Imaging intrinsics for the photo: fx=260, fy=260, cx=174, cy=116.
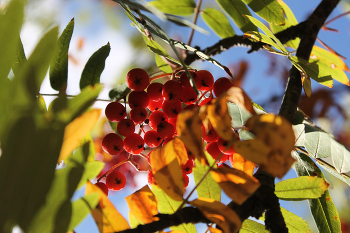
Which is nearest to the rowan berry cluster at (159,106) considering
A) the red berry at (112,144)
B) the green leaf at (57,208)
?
the red berry at (112,144)

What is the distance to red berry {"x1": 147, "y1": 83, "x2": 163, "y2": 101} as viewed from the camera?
798mm

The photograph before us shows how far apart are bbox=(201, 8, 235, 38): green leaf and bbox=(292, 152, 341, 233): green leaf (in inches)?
26.6

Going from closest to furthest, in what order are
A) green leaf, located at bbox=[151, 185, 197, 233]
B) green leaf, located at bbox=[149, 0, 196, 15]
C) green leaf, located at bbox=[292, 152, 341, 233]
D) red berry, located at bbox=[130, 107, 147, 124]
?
1. green leaf, located at bbox=[151, 185, 197, 233]
2. green leaf, located at bbox=[292, 152, 341, 233]
3. red berry, located at bbox=[130, 107, 147, 124]
4. green leaf, located at bbox=[149, 0, 196, 15]

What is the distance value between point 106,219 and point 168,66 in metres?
0.63

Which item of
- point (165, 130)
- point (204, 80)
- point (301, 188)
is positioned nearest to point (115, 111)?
point (165, 130)

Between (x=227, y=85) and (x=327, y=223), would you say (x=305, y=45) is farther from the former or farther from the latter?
(x=327, y=223)

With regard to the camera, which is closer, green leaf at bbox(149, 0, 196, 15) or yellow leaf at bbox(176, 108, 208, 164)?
yellow leaf at bbox(176, 108, 208, 164)

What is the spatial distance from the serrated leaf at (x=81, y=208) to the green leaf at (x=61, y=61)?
362mm

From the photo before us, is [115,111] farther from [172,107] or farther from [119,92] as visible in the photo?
[172,107]

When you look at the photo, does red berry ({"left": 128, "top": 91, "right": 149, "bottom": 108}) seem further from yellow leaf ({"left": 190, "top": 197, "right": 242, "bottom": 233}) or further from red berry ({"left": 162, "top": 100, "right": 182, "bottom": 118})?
yellow leaf ({"left": 190, "top": 197, "right": 242, "bottom": 233})

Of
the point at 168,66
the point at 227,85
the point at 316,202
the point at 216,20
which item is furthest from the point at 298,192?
the point at 216,20

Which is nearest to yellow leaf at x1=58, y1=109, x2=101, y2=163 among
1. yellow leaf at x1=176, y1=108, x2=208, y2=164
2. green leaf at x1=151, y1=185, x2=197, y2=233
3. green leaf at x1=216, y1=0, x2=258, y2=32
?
yellow leaf at x1=176, y1=108, x2=208, y2=164

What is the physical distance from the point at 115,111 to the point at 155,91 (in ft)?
0.47

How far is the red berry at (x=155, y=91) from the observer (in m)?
0.80
